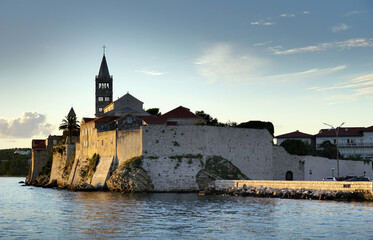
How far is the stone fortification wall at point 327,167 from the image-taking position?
181 feet

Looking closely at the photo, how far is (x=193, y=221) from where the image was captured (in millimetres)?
24578

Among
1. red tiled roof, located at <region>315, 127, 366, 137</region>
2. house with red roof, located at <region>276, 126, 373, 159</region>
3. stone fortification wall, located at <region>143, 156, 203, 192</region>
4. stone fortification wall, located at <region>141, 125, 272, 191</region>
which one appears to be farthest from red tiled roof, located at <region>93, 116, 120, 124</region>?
red tiled roof, located at <region>315, 127, 366, 137</region>

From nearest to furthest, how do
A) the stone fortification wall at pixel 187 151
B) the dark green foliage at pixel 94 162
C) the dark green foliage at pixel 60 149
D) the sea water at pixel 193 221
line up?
the sea water at pixel 193 221 → the stone fortification wall at pixel 187 151 → the dark green foliage at pixel 94 162 → the dark green foliage at pixel 60 149

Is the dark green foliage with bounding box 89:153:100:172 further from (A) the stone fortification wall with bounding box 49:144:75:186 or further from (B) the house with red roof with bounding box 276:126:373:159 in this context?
(B) the house with red roof with bounding box 276:126:373:159

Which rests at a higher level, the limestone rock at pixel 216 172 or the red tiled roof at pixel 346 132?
the red tiled roof at pixel 346 132

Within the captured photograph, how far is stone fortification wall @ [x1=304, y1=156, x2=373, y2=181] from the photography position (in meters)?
55.2

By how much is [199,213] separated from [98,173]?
1135 inches

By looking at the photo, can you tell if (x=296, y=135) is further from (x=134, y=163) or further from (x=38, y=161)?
(x=134, y=163)

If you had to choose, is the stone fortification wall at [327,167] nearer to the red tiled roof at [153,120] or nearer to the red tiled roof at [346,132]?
the red tiled roof at [346,132]

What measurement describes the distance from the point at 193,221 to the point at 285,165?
31.6 metres

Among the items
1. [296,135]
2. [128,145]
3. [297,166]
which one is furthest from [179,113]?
[296,135]

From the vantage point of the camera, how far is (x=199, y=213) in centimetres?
2781

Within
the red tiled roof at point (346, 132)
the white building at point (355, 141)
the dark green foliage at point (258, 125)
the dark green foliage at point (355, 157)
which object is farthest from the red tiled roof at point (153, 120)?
the red tiled roof at point (346, 132)

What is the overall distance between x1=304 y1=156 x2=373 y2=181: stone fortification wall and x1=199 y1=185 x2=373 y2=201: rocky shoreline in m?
15.2
